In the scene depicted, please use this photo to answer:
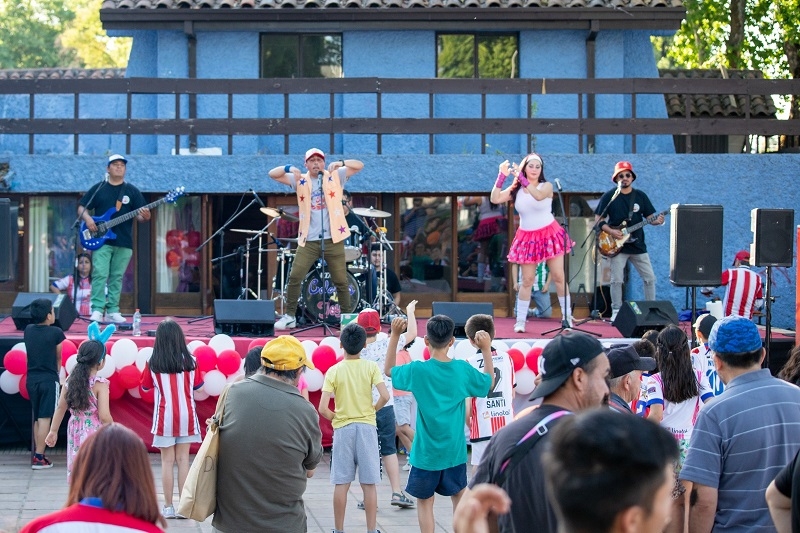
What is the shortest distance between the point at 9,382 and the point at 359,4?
9.42 meters

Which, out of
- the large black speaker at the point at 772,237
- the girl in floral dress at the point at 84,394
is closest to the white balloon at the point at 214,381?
the girl in floral dress at the point at 84,394

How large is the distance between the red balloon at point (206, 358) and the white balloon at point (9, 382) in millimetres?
1794

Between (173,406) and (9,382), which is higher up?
(173,406)

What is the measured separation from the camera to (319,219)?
454 inches

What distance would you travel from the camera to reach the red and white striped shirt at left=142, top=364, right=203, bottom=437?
830 centimetres

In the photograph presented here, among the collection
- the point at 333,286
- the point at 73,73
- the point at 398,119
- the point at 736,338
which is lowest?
the point at 333,286

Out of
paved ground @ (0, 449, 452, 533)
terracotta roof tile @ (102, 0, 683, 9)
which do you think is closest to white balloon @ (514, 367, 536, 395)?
paved ground @ (0, 449, 452, 533)

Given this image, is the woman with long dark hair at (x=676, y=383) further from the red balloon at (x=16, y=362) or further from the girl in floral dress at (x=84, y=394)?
the red balloon at (x=16, y=362)

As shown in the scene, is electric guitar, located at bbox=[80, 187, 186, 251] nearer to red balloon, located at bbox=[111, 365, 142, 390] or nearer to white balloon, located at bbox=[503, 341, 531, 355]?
Answer: red balloon, located at bbox=[111, 365, 142, 390]

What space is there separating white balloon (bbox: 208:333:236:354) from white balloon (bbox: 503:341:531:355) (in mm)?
2850

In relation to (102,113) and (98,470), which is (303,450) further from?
(102,113)

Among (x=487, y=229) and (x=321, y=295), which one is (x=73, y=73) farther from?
(x=321, y=295)

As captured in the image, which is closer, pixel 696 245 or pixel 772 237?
pixel 772 237

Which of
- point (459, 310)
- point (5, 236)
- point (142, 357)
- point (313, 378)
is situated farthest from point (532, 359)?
point (5, 236)
